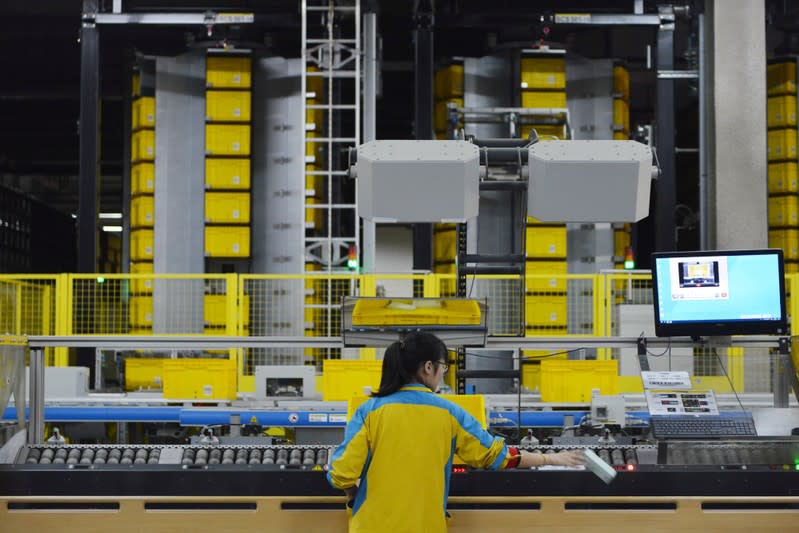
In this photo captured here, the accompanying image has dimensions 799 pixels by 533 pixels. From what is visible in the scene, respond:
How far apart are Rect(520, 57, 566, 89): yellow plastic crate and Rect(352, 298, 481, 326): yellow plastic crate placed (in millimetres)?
8690

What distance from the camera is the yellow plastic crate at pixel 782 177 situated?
13.8 metres

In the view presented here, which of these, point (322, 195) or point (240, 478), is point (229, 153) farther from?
point (240, 478)

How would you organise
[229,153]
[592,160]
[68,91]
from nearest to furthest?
[592,160] → [229,153] → [68,91]

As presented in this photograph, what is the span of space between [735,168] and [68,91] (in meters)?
13.2

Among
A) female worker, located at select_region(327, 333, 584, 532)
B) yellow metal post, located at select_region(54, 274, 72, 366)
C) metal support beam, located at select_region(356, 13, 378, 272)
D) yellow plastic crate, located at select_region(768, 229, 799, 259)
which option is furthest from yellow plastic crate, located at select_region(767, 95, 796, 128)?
female worker, located at select_region(327, 333, 584, 532)

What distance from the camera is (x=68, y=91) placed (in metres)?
19.5

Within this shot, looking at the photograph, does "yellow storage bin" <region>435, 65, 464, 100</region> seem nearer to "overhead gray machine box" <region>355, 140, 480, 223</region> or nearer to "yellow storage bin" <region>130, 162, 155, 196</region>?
"yellow storage bin" <region>130, 162, 155, 196</region>

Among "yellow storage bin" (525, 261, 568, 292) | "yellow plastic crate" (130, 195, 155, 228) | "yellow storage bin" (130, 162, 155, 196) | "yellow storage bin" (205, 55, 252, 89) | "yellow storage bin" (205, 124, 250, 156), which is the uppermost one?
"yellow storage bin" (205, 55, 252, 89)

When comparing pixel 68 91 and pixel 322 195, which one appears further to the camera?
pixel 68 91

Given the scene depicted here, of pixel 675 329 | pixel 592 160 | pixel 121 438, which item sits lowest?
pixel 121 438

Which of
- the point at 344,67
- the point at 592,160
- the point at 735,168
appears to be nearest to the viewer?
the point at 592,160

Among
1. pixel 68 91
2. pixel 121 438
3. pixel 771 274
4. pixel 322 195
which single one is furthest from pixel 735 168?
pixel 68 91

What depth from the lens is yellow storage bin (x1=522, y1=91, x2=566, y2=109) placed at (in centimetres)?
1333

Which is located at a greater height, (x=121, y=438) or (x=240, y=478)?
(x=240, y=478)
